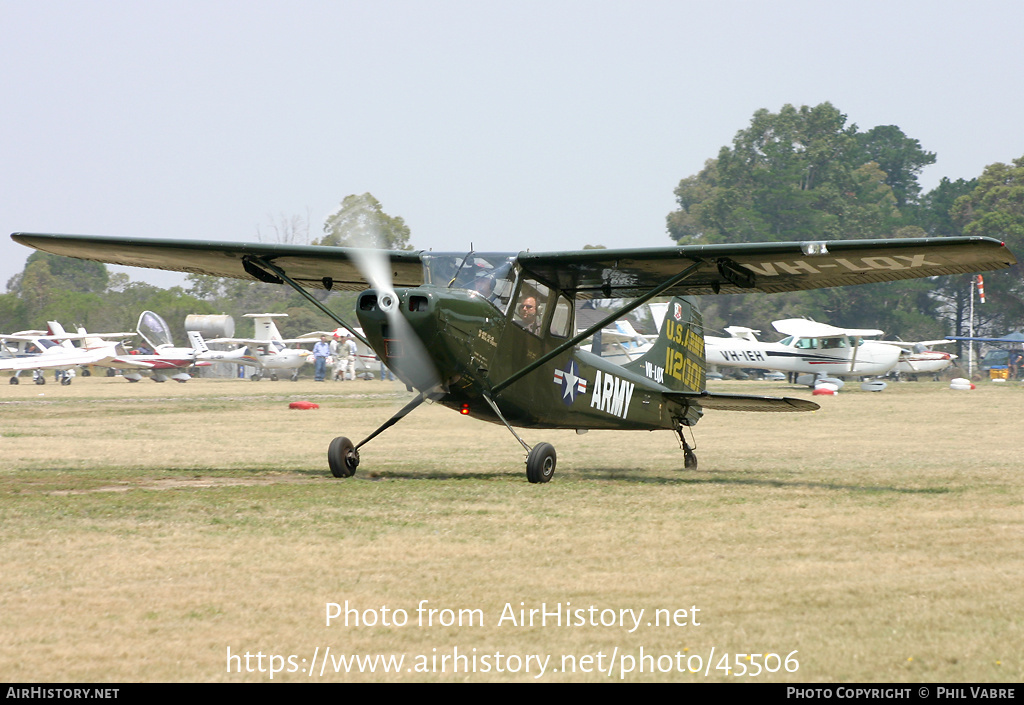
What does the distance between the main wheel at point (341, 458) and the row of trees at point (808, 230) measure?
226 feet

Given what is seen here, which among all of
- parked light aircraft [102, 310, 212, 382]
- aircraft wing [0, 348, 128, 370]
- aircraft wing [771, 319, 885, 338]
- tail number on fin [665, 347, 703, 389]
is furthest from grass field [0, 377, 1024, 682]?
parked light aircraft [102, 310, 212, 382]

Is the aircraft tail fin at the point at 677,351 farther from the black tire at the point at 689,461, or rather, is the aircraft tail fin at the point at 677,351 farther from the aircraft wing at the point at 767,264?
the aircraft wing at the point at 767,264

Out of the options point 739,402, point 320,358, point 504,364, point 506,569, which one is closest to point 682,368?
point 739,402

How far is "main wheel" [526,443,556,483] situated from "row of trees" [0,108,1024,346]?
69.6 meters

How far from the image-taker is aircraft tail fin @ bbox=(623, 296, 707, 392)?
559 inches

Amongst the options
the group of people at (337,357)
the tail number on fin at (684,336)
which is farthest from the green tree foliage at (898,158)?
the tail number on fin at (684,336)

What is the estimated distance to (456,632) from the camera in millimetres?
4855

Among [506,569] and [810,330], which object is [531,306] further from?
[810,330]

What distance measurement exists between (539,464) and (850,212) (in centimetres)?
9737

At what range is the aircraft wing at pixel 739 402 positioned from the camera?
12211mm

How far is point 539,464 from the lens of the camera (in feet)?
36.5
